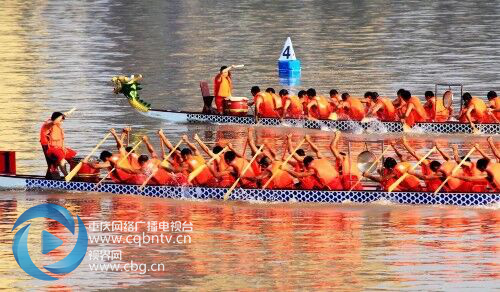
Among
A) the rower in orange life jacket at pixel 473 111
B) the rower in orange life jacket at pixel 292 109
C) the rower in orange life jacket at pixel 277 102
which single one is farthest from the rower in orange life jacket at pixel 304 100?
the rower in orange life jacket at pixel 473 111

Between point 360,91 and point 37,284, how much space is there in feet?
79.6

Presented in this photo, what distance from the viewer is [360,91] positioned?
48500mm

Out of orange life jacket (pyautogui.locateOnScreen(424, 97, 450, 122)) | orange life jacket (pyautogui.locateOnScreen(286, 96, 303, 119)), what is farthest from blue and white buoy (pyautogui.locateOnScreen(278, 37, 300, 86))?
orange life jacket (pyautogui.locateOnScreen(424, 97, 450, 122))

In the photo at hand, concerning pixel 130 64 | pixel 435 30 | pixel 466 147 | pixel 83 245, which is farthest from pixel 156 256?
pixel 435 30

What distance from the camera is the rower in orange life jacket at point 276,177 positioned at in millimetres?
30391

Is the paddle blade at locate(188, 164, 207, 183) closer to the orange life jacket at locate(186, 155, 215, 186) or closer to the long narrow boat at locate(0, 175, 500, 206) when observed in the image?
the orange life jacket at locate(186, 155, 215, 186)

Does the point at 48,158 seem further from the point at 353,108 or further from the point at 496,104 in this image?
the point at 496,104

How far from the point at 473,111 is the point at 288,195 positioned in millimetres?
10097

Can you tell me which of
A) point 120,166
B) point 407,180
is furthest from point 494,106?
point 120,166

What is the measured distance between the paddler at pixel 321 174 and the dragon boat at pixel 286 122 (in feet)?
30.4

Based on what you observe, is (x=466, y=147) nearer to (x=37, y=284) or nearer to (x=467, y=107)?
(x=467, y=107)

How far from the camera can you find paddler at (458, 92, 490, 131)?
128 ft

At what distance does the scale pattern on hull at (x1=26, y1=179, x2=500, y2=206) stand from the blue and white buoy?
20.4m

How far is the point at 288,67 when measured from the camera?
52656 millimetres
